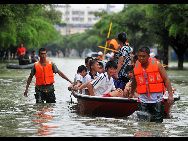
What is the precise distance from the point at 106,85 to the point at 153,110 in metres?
1.97

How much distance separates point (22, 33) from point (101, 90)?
3549 centimetres

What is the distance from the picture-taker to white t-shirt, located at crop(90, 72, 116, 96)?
35.8 ft

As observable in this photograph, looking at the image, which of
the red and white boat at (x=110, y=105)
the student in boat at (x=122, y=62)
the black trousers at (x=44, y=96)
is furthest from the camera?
the black trousers at (x=44, y=96)

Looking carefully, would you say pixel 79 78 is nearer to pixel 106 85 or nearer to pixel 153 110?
pixel 106 85

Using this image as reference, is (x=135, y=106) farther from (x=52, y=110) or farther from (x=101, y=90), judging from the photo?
(x=52, y=110)

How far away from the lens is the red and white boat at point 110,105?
10.4 m

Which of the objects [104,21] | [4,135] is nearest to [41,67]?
[4,135]

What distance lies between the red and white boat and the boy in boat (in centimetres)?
97

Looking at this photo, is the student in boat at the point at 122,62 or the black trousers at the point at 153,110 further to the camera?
the student in boat at the point at 122,62

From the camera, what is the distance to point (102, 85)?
11.0 metres

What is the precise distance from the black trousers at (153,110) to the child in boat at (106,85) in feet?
5.21

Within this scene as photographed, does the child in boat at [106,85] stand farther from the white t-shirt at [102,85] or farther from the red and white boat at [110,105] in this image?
the red and white boat at [110,105]

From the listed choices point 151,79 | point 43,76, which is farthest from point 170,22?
point 151,79

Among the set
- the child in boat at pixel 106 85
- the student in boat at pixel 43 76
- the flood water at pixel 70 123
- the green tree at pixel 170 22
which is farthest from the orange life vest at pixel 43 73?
the green tree at pixel 170 22
